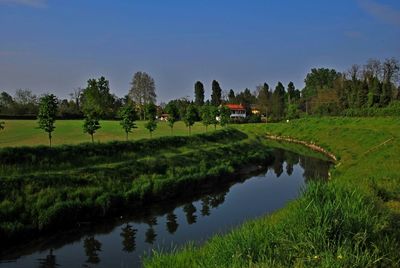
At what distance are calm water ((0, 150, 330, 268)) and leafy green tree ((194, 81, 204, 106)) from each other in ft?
Answer: 322

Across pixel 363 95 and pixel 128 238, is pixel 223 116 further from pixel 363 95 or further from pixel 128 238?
pixel 128 238

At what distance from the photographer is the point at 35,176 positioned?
22938 millimetres

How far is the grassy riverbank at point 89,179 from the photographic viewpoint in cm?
2017

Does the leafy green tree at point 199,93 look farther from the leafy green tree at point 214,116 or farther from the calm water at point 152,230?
the calm water at point 152,230

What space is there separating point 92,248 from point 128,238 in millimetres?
1913

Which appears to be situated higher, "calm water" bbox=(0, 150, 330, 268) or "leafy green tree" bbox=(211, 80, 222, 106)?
"leafy green tree" bbox=(211, 80, 222, 106)

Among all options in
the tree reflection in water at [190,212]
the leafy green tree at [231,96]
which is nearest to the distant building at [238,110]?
the leafy green tree at [231,96]

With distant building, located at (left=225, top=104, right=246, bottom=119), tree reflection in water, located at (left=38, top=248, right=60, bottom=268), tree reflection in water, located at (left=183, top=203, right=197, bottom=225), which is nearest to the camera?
tree reflection in water, located at (left=38, top=248, right=60, bottom=268)

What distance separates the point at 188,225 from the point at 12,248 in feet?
27.9

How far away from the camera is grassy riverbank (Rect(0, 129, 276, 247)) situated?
20.2 metres

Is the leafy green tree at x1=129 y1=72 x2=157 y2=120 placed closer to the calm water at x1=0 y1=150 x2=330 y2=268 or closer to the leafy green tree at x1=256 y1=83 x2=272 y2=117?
the leafy green tree at x1=256 y1=83 x2=272 y2=117

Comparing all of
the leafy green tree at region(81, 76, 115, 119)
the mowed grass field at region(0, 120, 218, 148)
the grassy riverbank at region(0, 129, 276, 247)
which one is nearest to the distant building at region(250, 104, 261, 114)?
the leafy green tree at region(81, 76, 115, 119)

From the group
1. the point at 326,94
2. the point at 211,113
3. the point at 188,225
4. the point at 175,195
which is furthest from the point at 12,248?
the point at 326,94

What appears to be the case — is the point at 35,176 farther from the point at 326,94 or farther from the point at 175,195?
the point at 326,94
